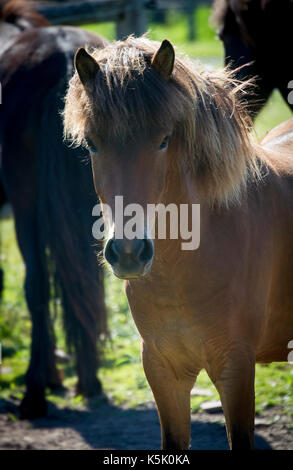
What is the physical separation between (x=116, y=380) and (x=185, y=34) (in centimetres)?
1850

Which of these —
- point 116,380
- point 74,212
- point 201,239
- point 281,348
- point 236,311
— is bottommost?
point 116,380

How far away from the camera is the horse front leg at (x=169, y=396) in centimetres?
255

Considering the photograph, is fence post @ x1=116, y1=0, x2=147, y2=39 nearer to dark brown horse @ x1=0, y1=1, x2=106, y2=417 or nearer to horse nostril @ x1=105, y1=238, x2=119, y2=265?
dark brown horse @ x1=0, y1=1, x2=106, y2=417

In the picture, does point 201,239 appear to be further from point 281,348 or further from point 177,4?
point 177,4

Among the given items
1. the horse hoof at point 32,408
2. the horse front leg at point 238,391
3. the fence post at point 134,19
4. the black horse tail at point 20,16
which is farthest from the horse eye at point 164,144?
the fence post at point 134,19

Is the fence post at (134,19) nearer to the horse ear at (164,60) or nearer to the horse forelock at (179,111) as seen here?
the horse forelock at (179,111)

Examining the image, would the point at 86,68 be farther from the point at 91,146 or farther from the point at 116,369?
the point at 116,369

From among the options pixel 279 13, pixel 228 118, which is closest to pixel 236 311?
pixel 228 118

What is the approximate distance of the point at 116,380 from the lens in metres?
4.63

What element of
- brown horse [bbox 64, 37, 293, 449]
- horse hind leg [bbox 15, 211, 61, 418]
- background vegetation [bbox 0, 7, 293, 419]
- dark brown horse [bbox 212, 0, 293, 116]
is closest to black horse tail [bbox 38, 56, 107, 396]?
horse hind leg [bbox 15, 211, 61, 418]

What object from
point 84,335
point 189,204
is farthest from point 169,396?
point 84,335

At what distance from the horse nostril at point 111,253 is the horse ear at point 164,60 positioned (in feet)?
2.13

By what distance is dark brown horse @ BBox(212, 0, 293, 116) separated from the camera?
3.87 meters

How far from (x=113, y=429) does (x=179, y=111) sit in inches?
95.7
